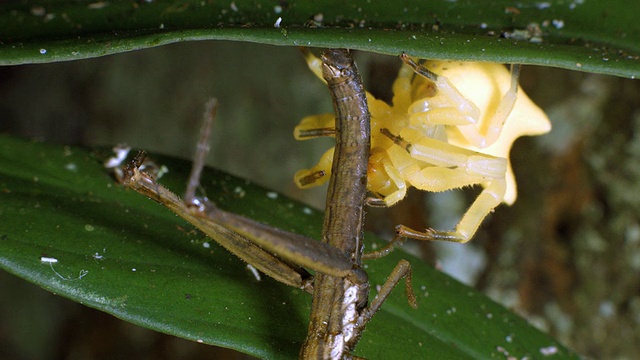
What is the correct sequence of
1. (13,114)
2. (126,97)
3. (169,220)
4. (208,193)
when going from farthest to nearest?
(13,114) < (126,97) < (208,193) < (169,220)

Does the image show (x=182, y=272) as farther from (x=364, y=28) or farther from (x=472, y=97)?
(x=472, y=97)

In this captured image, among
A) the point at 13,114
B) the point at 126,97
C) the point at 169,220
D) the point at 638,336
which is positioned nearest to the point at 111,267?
the point at 169,220

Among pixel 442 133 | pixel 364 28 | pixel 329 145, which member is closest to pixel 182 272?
pixel 364 28

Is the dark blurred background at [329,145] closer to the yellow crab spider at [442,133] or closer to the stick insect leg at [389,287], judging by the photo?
the yellow crab spider at [442,133]

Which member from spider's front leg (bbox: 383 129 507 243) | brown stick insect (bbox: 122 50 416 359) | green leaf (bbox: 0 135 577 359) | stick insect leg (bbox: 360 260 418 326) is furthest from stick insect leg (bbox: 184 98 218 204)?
spider's front leg (bbox: 383 129 507 243)

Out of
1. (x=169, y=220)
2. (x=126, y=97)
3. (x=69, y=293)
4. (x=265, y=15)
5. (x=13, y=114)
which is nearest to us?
(x=69, y=293)

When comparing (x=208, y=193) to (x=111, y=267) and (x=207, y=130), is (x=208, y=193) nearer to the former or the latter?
(x=111, y=267)

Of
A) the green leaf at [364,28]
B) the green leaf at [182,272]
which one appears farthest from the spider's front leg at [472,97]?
the green leaf at [182,272]
